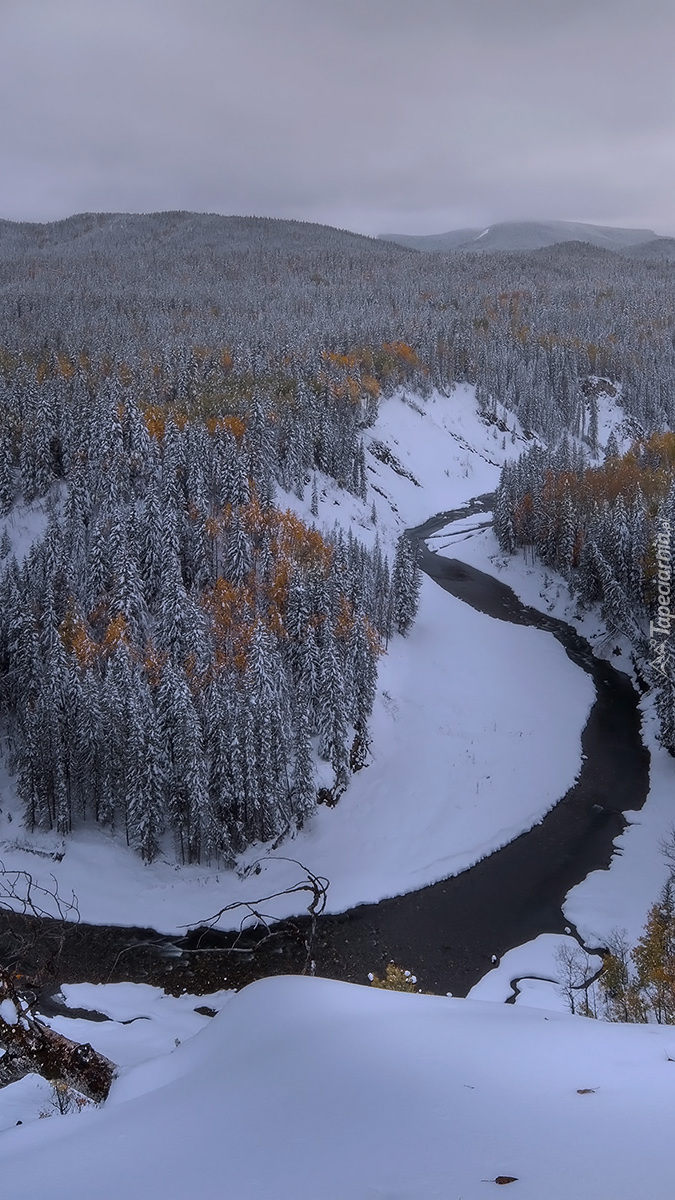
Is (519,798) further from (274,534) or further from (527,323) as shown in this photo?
(527,323)

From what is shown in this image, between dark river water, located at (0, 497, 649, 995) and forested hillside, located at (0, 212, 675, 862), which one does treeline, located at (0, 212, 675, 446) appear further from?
dark river water, located at (0, 497, 649, 995)

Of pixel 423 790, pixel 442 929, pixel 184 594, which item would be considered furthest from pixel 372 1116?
pixel 184 594

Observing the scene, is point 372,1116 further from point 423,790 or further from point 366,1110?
point 423,790

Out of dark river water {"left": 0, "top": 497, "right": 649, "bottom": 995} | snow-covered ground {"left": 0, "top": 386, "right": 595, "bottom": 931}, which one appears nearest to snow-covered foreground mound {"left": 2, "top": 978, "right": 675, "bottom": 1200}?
dark river water {"left": 0, "top": 497, "right": 649, "bottom": 995}

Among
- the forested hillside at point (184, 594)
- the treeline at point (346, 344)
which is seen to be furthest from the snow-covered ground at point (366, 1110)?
the treeline at point (346, 344)

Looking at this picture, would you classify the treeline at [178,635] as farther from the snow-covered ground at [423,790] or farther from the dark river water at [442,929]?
the dark river water at [442,929]

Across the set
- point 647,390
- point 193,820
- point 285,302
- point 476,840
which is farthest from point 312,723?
point 285,302
